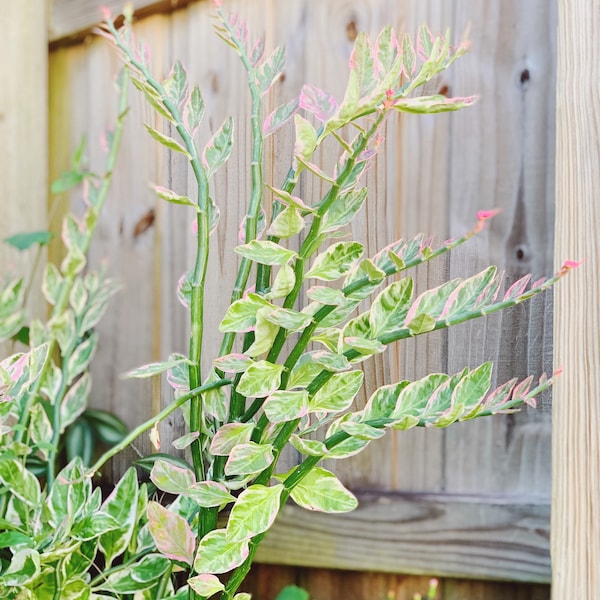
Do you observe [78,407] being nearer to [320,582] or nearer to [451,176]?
[320,582]

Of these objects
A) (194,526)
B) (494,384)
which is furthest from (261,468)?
(494,384)

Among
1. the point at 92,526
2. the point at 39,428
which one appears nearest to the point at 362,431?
the point at 92,526

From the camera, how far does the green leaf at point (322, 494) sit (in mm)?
465

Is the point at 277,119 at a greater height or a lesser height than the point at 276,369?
greater

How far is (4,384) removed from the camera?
434 mm

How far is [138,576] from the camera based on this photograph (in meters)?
0.56

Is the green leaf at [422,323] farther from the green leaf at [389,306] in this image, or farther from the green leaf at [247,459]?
the green leaf at [247,459]

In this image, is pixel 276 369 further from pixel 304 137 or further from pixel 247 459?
pixel 304 137

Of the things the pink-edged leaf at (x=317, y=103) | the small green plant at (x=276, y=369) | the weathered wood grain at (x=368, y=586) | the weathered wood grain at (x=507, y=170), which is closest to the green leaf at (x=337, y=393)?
the small green plant at (x=276, y=369)

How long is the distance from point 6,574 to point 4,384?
0.18 metres

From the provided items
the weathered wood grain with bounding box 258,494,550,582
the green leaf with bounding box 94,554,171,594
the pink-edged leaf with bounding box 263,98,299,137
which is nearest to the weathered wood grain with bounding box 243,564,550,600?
the weathered wood grain with bounding box 258,494,550,582

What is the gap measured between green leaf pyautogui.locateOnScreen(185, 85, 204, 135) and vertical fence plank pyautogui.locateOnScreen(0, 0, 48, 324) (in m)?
0.61

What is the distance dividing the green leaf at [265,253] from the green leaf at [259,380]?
0.25 feet

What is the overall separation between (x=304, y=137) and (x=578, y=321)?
37 cm
